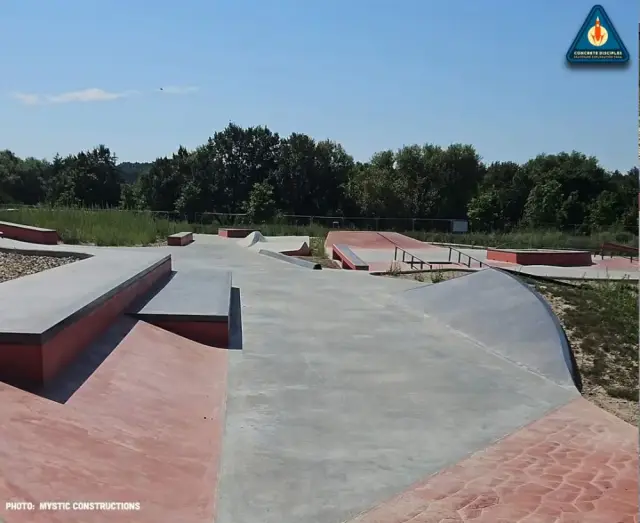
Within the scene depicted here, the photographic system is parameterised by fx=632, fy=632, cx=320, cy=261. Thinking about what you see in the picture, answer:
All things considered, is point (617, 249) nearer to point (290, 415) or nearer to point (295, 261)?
point (295, 261)

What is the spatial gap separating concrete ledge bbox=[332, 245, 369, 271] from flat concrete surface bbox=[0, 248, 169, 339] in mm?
7427

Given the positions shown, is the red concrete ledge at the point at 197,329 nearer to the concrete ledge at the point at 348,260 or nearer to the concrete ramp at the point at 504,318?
the concrete ramp at the point at 504,318

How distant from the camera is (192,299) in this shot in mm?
8305

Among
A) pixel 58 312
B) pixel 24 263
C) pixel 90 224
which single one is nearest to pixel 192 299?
pixel 58 312

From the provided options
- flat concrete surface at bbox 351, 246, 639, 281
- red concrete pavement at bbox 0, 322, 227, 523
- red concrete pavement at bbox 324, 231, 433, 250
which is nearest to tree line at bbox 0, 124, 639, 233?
red concrete pavement at bbox 324, 231, 433, 250

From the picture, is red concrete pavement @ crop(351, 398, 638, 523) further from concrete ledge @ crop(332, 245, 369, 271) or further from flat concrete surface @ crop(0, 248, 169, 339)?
concrete ledge @ crop(332, 245, 369, 271)

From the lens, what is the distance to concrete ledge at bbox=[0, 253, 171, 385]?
400cm

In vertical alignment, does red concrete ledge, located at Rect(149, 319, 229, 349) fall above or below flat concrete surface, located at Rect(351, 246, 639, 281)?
above

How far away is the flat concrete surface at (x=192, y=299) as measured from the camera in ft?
23.2

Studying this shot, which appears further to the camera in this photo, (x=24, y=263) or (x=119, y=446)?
(x=24, y=263)

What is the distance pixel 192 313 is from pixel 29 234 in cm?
1076

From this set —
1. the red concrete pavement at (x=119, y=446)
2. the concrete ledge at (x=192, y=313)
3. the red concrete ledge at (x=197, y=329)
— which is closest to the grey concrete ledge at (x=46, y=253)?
the concrete ledge at (x=192, y=313)

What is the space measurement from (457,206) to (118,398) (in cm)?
5033

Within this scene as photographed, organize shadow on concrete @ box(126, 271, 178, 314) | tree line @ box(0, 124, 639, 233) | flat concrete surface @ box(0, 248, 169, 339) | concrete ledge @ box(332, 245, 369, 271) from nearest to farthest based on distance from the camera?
flat concrete surface @ box(0, 248, 169, 339) < shadow on concrete @ box(126, 271, 178, 314) < concrete ledge @ box(332, 245, 369, 271) < tree line @ box(0, 124, 639, 233)
